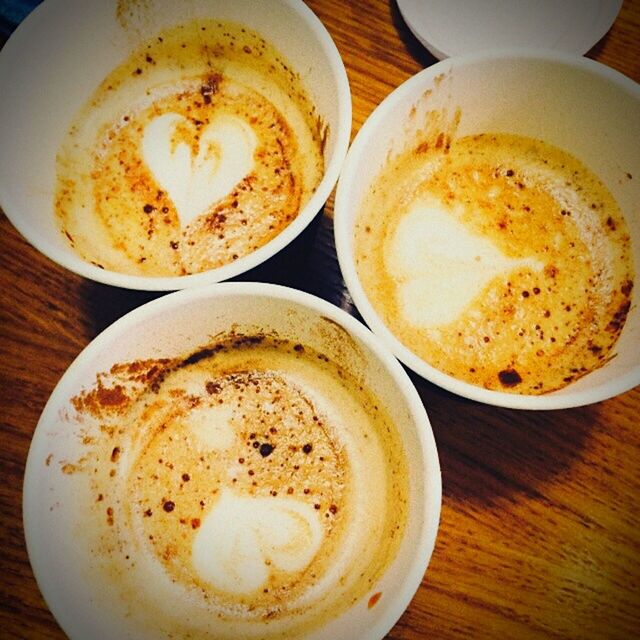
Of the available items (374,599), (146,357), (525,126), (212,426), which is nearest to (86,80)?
(146,357)

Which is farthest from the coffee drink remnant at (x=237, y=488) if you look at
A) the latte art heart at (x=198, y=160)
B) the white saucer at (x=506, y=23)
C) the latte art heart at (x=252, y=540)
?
the white saucer at (x=506, y=23)

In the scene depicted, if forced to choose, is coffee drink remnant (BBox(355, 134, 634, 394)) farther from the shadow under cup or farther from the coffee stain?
the coffee stain

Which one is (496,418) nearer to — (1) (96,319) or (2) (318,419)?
(2) (318,419)

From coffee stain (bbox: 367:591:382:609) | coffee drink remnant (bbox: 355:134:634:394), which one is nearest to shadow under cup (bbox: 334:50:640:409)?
coffee drink remnant (bbox: 355:134:634:394)

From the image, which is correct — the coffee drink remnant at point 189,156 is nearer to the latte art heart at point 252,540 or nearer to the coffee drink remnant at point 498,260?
the coffee drink remnant at point 498,260

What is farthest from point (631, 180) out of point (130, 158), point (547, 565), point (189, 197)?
point (130, 158)
